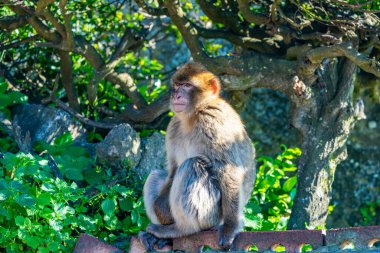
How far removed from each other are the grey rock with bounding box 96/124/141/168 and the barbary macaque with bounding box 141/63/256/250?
826mm

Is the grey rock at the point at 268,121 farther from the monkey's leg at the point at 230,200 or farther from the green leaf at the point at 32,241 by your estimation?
the green leaf at the point at 32,241

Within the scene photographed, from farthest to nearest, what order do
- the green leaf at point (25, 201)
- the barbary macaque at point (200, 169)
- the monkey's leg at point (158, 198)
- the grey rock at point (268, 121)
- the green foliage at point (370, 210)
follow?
Answer: 1. the grey rock at point (268, 121)
2. the green foliage at point (370, 210)
3. the monkey's leg at point (158, 198)
4. the green leaf at point (25, 201)
5. the barbary macaque at point (200, 169)

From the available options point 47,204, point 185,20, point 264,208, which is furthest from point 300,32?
point 47,204

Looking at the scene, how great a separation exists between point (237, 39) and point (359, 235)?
2572 mm

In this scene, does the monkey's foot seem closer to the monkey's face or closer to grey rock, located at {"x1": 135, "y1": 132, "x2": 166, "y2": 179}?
the monkey's face

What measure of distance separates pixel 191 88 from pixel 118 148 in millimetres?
1253

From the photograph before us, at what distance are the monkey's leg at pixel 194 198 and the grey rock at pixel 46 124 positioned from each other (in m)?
2.16

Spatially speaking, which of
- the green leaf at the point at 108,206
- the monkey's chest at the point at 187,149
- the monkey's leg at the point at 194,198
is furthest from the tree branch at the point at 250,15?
the green leaf at the point at 108,206

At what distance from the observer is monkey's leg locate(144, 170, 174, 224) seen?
550 centimetres

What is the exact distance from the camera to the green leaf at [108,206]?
5.81m

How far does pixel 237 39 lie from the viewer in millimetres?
6891

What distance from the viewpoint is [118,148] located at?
21.6ft

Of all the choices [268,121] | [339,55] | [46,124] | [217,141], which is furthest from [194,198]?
[268,121]

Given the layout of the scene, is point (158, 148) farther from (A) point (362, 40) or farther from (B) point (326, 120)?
(A) point (362, 40)
